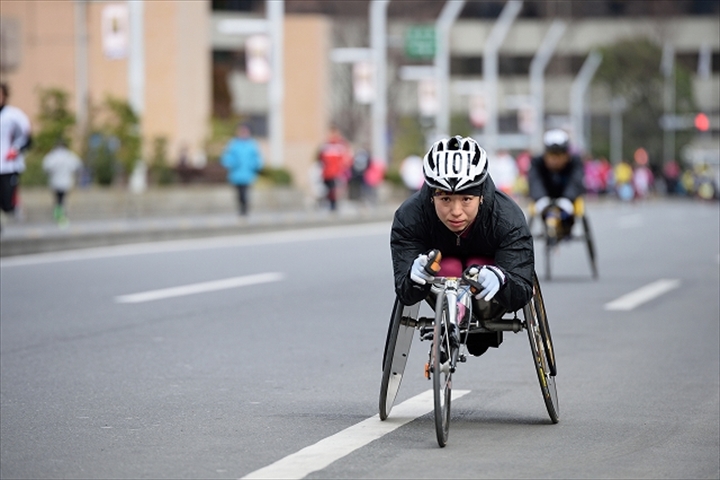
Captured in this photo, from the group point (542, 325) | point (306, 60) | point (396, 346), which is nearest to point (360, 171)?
point (306, 60)

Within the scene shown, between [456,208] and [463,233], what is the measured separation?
0.25m

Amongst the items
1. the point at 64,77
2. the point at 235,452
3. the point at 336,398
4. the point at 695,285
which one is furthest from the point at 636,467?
the point at 64,77

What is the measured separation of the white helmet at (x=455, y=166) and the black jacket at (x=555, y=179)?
9788mm

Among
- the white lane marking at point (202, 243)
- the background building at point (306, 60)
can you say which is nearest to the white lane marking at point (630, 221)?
the white lane marking at point (202, 243)

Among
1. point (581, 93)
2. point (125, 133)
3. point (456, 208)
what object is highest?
point (581, 93)

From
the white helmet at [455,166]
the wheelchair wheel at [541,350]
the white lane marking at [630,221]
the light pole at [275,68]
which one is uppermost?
the light pole at [275,68]

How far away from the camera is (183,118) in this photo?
4619 centimetres

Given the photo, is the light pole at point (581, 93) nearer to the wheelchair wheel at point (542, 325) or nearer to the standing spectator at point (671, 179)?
the standing spectator at point (671, 179)

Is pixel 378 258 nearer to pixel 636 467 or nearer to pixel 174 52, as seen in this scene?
pixel 636 467

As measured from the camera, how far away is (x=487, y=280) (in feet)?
21.9

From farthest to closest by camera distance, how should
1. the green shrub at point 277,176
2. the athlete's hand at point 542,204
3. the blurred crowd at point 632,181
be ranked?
the blurred crowd at point 632,181
the green shrub at point 277,176
the athlete's hand at point 542,204

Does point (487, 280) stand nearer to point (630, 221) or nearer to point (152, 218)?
point (152, 218)

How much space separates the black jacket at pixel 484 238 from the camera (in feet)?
22.5

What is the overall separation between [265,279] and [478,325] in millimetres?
9249
